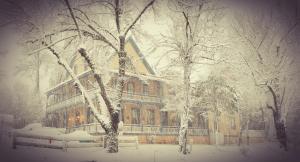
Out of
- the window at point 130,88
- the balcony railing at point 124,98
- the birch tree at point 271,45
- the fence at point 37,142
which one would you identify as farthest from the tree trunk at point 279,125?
the window at point 130,88

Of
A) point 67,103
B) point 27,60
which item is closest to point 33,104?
point 67,103

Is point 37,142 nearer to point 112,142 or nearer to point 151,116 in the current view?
point 112,142

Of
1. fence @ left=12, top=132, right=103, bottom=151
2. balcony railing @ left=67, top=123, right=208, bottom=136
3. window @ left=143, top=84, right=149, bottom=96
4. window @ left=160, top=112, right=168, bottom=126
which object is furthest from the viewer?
window @ left=160, top=112, right=168, bottom=126

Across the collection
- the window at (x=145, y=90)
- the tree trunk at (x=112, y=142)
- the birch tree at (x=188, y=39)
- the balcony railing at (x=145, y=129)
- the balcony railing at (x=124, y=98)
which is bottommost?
the balcony railing at (x=145, y=129)

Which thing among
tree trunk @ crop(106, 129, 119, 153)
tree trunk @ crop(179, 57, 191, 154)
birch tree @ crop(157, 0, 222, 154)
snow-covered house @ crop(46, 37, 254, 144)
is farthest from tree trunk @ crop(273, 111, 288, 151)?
tree trunk @ crop(106, 129, 119, 153)

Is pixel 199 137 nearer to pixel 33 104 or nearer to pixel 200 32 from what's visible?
pixel 200 32

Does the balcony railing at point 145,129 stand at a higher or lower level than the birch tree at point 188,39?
lower

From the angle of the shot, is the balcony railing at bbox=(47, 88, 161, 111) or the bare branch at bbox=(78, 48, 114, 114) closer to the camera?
the bare branch at bbox=(78, 48, 114, 114)

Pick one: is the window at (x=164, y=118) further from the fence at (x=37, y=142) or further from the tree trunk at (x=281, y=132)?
the fence at (x=37, y=142)

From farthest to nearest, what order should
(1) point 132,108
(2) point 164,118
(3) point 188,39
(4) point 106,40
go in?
(2) point 164,118, (1) point 132,108, (3) point 188,39, (4) point 106,40

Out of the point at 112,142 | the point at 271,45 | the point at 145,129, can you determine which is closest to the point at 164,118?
the point at 145,129

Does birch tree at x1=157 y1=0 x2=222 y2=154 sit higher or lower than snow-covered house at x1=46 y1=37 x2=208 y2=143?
higher

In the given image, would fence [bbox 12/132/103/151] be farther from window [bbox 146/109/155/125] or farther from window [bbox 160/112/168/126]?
window [bbox 160/112/168/126]

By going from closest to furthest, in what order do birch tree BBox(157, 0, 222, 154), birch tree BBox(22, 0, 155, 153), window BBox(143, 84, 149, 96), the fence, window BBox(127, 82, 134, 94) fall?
birch tree BBox(22, 0, 155, 153) → the fence → birch tree BBox(157, 0, 222, 154) → window BBox(127, 82, 134, 94) → window BBox(143, 84, 149, 96)
